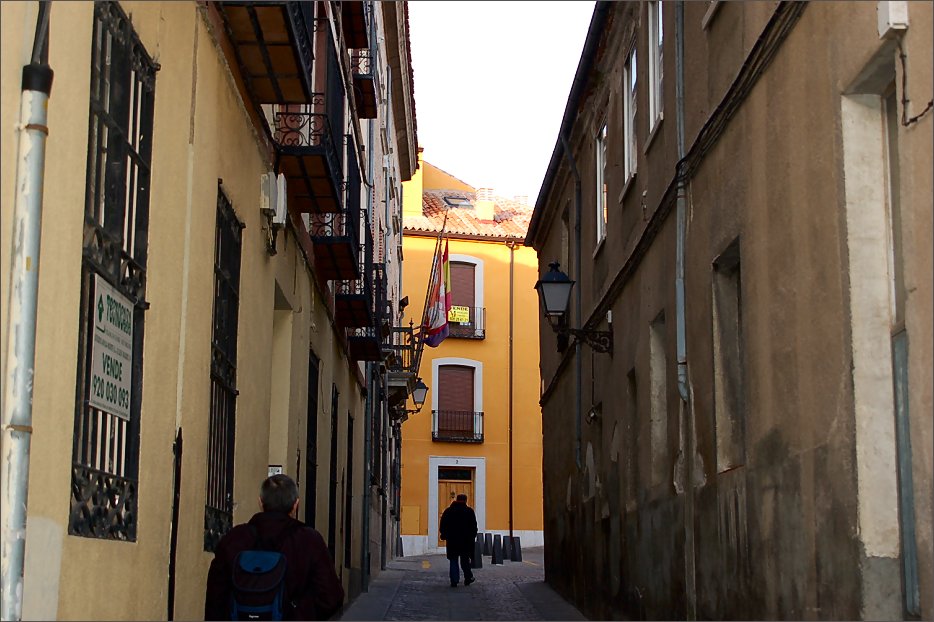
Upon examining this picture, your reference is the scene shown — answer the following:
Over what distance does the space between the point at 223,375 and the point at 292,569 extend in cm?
280

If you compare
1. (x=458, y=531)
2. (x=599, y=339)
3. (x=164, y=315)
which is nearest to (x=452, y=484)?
(x=458, y=531)

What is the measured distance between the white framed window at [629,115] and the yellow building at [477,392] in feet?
86.2

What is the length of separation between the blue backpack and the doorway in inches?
1393

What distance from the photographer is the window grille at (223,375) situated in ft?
27.1

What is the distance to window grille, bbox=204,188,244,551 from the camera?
826 centimetres

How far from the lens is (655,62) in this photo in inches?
498

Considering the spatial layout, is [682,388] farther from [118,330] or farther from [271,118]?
[118,330]

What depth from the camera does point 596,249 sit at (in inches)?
650

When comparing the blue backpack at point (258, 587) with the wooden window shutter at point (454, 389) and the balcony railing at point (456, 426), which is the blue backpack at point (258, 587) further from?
the wooden window shutter at point (454, 389)

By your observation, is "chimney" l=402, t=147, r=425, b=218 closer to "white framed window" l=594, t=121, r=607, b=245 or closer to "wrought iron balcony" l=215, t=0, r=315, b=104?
"white framed window" l=594, t=121, r=607, b=245

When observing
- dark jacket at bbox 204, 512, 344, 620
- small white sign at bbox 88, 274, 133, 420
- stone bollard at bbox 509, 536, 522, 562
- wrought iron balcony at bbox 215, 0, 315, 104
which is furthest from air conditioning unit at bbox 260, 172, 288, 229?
stone bollard at bbox 509, 536, 522, 562

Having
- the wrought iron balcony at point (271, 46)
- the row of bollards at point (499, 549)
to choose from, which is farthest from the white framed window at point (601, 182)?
the row of bollards at point (499, 549)

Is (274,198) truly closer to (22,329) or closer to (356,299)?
(22,329)

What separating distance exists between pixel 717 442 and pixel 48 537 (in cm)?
571
